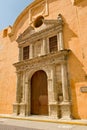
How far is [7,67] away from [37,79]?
305 centimetres

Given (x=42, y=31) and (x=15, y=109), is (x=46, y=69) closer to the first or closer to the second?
(x=42, y=31)

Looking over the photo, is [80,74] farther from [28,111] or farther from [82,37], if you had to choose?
[28,111]

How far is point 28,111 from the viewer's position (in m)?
7.83

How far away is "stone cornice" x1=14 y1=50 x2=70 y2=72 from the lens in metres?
7.16

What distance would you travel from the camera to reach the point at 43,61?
7.91m

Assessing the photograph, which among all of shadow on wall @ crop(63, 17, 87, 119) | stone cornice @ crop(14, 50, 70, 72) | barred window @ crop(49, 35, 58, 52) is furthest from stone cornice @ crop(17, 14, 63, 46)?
stone cornice @ crop(14, 50, 70, 72)

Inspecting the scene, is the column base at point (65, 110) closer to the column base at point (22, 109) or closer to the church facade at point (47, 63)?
the church facade at point (47, 63)

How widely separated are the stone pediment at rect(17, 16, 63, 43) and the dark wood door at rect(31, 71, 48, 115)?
260cm

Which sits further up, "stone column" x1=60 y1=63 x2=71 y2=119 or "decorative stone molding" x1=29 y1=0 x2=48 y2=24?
"decorative stone molding" x1=29 y1=0 x2=48 y2=24

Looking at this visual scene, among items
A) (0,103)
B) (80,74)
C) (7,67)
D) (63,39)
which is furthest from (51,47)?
(0,103)

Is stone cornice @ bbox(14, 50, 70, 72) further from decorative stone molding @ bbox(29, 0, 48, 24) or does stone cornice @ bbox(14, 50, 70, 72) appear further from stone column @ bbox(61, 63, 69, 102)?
decorative stone molding @ bbox(29, 0, 48, 24)

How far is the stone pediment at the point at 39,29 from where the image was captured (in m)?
8.02

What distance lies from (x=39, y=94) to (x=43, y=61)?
1958mm

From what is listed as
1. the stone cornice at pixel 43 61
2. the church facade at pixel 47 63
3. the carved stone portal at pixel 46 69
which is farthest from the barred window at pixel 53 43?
the stone cornice at pixel 43 61
